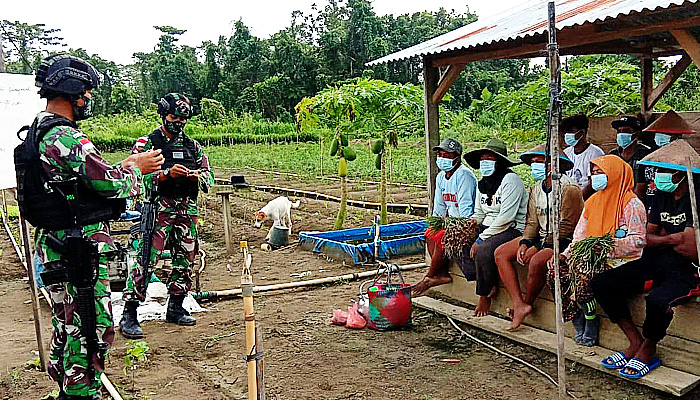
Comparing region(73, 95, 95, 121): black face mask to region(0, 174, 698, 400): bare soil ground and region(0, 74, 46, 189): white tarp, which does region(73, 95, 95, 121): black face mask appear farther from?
region(0, 174, 698, 400): bare soil ground

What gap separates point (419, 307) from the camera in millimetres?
6129

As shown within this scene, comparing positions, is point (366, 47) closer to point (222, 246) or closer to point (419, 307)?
point (222, 246)

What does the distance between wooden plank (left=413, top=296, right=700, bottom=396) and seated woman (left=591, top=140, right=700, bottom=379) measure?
92mm

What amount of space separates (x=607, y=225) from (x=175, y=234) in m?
3.46

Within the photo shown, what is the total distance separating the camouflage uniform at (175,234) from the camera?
548 centimetres

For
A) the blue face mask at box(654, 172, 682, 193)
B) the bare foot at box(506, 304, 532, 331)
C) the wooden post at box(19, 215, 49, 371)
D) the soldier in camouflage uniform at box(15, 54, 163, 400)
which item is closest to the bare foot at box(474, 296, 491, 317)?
the bare foot at box(506, 304, 532, 331)

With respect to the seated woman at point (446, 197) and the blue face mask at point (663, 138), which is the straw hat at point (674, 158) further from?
the seated woman at point (446, 197)

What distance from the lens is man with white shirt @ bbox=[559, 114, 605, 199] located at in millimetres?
6006

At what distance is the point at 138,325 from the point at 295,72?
91.2 ft

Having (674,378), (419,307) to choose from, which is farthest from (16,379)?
(674,378)

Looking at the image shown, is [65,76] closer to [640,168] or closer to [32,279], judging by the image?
[32,279]

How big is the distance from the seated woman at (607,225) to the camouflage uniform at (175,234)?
298 cm

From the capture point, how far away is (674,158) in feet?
13.6

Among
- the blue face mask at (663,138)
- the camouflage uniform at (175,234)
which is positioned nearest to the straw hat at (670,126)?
the blue face mask at (663,138)
